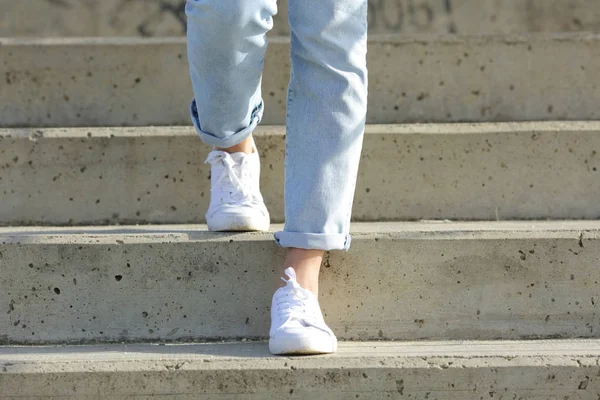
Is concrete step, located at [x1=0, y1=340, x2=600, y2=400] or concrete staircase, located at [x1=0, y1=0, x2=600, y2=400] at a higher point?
concrete staircase, located at [x1=0, y1=0, x2=600, y2=400]

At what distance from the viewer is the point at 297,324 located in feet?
6.32

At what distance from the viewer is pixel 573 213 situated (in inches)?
102

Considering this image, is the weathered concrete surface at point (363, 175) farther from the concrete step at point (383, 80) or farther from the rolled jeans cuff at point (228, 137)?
the rolled jeans cuff at point (228, 137)

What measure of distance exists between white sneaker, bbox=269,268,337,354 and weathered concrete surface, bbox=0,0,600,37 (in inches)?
98.0

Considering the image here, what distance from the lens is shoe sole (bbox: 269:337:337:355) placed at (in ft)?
6.25

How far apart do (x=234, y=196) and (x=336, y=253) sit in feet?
0.93

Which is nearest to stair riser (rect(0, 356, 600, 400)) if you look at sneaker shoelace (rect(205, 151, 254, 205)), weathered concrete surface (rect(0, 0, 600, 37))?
sneaker shoelace (rect(205, 151, 254, 205))

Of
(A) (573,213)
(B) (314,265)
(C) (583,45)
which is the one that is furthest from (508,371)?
(C) (583,45)

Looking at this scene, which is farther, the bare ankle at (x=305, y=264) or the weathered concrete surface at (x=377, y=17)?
the weathered concrete surface at (x=377, y=17)

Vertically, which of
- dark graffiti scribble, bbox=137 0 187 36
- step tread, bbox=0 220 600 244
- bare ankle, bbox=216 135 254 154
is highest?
dark graffiti scribble, bbox=137 0 187 36

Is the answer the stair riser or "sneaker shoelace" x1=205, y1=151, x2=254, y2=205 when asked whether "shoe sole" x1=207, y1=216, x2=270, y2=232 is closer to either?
"sneaker shoelace" x1=205, y1=151, x2=254, y2=205

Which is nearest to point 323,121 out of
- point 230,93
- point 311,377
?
point 230,93

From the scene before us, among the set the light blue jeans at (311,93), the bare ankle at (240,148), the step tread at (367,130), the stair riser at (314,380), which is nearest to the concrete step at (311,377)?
the stair riser at (314,380)

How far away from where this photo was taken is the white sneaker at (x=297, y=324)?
75.2 inches
